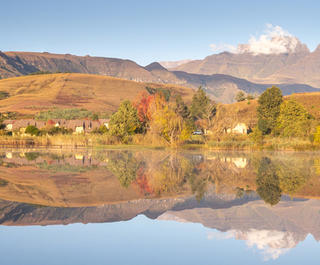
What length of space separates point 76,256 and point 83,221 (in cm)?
245

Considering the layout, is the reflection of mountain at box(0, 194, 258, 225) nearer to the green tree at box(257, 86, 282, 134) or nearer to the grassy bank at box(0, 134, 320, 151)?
the grassy bank at box(0, 134, 320, 151)

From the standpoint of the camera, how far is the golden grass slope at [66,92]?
442ft

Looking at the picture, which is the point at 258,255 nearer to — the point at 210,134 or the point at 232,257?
the point at 232,257

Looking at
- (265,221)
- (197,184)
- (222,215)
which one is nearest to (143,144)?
(197,184)

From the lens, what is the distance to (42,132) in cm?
5662

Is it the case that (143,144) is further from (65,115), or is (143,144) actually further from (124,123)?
(65,115)

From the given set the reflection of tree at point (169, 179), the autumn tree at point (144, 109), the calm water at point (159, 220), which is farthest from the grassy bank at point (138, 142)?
the calm water at point (159, 220)

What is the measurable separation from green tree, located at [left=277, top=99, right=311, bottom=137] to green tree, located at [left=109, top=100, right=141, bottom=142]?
16246 millimetres

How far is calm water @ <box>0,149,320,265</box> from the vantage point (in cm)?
658

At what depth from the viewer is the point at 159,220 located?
9125mm

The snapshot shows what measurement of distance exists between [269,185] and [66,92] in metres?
150

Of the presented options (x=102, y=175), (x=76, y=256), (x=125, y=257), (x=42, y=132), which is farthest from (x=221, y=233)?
(x=42, y=132)

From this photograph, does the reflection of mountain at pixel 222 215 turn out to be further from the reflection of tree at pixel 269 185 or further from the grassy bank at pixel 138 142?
the grassy bank at pixel 138 142

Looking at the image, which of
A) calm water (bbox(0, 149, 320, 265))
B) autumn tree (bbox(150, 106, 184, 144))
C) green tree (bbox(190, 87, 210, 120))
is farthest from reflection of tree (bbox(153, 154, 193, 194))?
green tree (bbox(190, 87, 210, 120))
